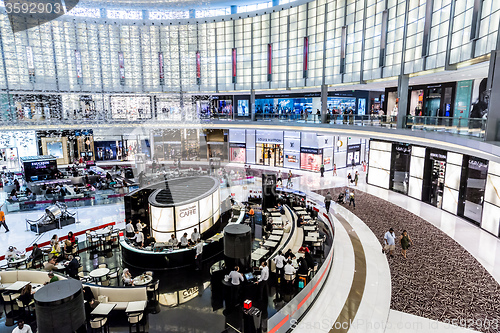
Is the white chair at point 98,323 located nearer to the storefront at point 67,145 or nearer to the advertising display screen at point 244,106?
the storefront at point 67,145

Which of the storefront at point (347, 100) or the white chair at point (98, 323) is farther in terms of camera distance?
the storefront at point (347, 100)

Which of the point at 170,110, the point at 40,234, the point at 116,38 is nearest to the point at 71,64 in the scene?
the point at 116,38

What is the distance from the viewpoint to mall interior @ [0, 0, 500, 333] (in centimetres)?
911

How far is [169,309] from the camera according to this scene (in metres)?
Result: 9.03

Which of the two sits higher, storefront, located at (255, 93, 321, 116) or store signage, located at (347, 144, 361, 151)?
storefront, located at (255, 93, 321, 116)

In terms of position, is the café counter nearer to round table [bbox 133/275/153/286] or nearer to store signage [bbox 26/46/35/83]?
round table [bbox 133/275/153/286]

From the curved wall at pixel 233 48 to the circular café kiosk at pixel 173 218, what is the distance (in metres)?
14.3

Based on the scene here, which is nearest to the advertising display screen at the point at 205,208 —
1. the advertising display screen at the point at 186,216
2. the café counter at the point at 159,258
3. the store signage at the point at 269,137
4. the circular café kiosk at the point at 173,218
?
the circular café kiosk at the point at 173,218

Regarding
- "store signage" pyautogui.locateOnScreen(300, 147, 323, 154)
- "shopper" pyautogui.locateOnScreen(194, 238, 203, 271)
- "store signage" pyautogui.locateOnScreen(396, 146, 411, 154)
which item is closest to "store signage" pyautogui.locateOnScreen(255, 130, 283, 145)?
"store signage" pyautogui.locateOnScreen(300, 147, 323, 154)

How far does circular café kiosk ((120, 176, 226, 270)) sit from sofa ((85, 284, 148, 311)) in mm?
2544

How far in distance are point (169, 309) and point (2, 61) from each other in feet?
125

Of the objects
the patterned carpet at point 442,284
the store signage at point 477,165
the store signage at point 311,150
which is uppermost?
the store signage at point 477,165

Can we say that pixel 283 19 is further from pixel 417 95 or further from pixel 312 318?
pixel 312 318

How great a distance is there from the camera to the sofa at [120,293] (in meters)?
8.91
